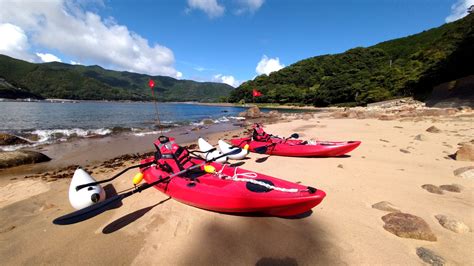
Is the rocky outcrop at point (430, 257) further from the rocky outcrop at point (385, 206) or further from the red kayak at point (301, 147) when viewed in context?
the red kayak at point (301, 147)

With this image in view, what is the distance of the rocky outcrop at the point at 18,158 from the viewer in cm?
836

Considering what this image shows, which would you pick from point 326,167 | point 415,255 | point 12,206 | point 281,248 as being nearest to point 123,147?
point 12,206

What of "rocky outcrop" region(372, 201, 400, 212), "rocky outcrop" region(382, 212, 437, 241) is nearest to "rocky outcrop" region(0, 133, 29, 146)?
"rocky outcrop" region(372, 201, 400, 212)

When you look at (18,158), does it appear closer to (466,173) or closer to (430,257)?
(430,257)

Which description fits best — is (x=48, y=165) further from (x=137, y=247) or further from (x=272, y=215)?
(x=272, y=215)

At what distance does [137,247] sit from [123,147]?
1033 cm

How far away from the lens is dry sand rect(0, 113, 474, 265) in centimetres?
330

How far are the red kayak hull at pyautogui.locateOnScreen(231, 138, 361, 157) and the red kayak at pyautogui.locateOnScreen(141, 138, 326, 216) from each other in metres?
4.18

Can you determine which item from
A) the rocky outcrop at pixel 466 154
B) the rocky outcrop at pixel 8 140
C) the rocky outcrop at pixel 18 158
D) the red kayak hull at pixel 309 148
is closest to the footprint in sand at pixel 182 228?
the red kayak hull at pixel 309 148

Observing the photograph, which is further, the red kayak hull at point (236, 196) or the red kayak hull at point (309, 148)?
the red kayak hull at point (309, 148)

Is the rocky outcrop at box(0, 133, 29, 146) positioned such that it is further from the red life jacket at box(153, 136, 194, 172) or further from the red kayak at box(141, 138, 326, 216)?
the red kayak at box(141, 138, 326, 216)

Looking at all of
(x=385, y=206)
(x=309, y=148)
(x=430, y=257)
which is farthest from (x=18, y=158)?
(x=430, y=257)

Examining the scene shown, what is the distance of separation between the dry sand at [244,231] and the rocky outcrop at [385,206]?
0.38ft

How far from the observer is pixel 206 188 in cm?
470
